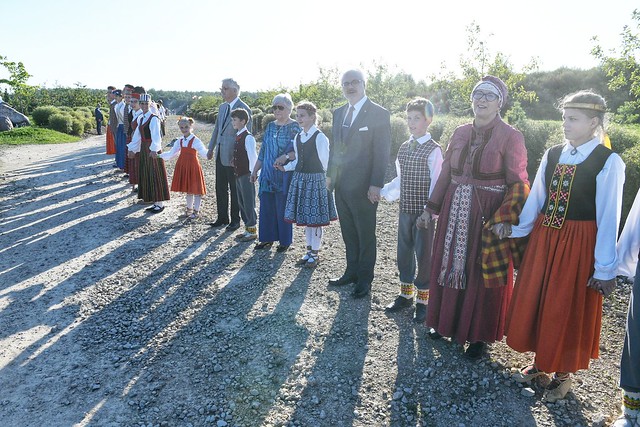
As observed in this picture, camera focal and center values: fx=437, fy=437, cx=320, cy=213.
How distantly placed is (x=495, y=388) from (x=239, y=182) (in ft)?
13.7

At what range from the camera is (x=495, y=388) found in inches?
120

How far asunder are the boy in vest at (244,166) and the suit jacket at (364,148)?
1.81 metres

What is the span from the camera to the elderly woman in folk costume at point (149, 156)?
706cm

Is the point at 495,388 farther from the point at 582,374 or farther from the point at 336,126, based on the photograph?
the point at 336,126

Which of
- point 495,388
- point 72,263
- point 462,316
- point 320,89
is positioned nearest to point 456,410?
point 495,388

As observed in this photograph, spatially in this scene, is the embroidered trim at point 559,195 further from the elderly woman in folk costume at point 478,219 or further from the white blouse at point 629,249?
the white blouse at point 629,249

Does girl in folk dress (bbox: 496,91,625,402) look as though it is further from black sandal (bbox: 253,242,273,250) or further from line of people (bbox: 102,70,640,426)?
black sandal (bbox: 253,242,273,250)


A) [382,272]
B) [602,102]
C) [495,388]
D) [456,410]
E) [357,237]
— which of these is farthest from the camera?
[382,272]

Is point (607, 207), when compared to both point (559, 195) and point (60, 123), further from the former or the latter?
point (60, 123)

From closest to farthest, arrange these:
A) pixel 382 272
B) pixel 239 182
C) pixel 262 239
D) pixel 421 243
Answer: pixel 421 243
pixel 382 272
pixel 262 239
pixel 239 182

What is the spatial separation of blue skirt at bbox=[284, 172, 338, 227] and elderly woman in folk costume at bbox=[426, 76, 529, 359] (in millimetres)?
1728

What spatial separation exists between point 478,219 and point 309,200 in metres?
2.19

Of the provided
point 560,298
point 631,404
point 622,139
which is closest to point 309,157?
point 560,298

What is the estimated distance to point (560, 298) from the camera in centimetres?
275
